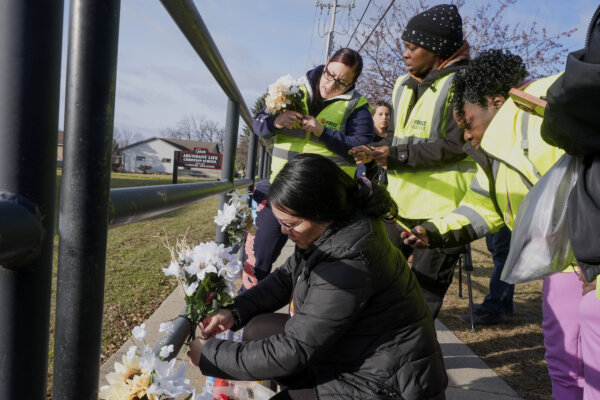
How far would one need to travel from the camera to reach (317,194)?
5.42 feet

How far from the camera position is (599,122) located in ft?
3.51

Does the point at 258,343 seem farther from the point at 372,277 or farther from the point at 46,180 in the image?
the point at 46,180

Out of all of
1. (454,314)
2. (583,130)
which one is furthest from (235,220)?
(454,314)

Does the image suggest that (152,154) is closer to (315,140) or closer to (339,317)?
(315,140)

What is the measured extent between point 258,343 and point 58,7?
1.29 metres

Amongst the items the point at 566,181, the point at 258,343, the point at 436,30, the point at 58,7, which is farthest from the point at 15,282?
the point at 436,30

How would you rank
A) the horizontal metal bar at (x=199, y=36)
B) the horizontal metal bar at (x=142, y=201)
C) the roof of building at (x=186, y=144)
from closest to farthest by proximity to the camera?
the horizontal metal bar at (x=142, y=201) < the horizontal metal bar at (x=199, y=36) < the roof of building at (x=186, y=144)

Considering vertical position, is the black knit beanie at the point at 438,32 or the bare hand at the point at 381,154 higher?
the black knit beanie at the point at 438,32

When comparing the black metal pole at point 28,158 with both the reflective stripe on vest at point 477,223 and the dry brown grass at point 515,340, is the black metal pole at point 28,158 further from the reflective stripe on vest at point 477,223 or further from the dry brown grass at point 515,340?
the dry brown grass at point 515,340

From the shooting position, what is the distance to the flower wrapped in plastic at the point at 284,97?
256 cm

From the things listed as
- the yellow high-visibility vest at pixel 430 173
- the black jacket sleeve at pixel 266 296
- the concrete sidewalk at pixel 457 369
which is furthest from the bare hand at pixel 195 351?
the yellow high-visibility vest at pixel 430 173

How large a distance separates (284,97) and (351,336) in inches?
57.4

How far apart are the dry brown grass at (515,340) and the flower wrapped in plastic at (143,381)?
8.12 feet

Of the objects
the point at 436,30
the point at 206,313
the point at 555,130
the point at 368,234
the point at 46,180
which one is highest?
the point at 436,30
